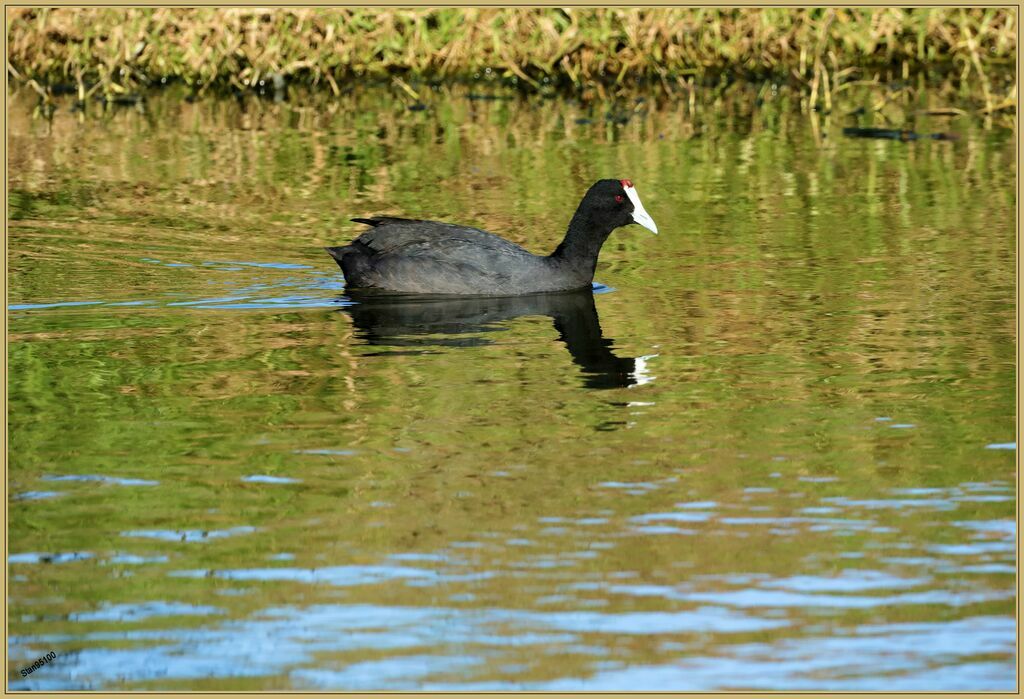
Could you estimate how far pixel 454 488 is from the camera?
6.70 m

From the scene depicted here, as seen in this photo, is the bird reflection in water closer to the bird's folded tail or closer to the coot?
the coot

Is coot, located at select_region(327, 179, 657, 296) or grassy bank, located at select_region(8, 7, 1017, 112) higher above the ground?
grassy bank, located at select_region(8, 7, 1017, 112)

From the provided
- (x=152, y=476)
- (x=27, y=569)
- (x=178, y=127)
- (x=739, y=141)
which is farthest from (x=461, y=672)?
(x=178, y=127)

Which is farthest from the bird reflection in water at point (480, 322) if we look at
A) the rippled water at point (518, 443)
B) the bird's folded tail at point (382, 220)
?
the bird's folded tail at point (382, 220)

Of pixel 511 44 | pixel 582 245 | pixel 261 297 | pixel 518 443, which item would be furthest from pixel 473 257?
pixel 511 44

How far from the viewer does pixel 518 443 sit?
7336 millimetres

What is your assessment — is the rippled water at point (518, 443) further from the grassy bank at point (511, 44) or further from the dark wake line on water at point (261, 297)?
the grassy bank at point (511, 44)

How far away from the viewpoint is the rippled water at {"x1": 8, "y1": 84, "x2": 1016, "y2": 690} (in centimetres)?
527

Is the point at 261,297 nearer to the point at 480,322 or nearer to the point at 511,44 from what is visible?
the point at 480,322

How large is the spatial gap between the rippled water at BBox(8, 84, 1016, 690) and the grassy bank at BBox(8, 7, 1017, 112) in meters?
5.06

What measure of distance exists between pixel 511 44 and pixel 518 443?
12861 mm

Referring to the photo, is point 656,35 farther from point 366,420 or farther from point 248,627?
point 248,627

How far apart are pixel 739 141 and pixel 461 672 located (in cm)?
1216

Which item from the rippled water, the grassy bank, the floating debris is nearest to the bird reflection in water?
the rippled water
